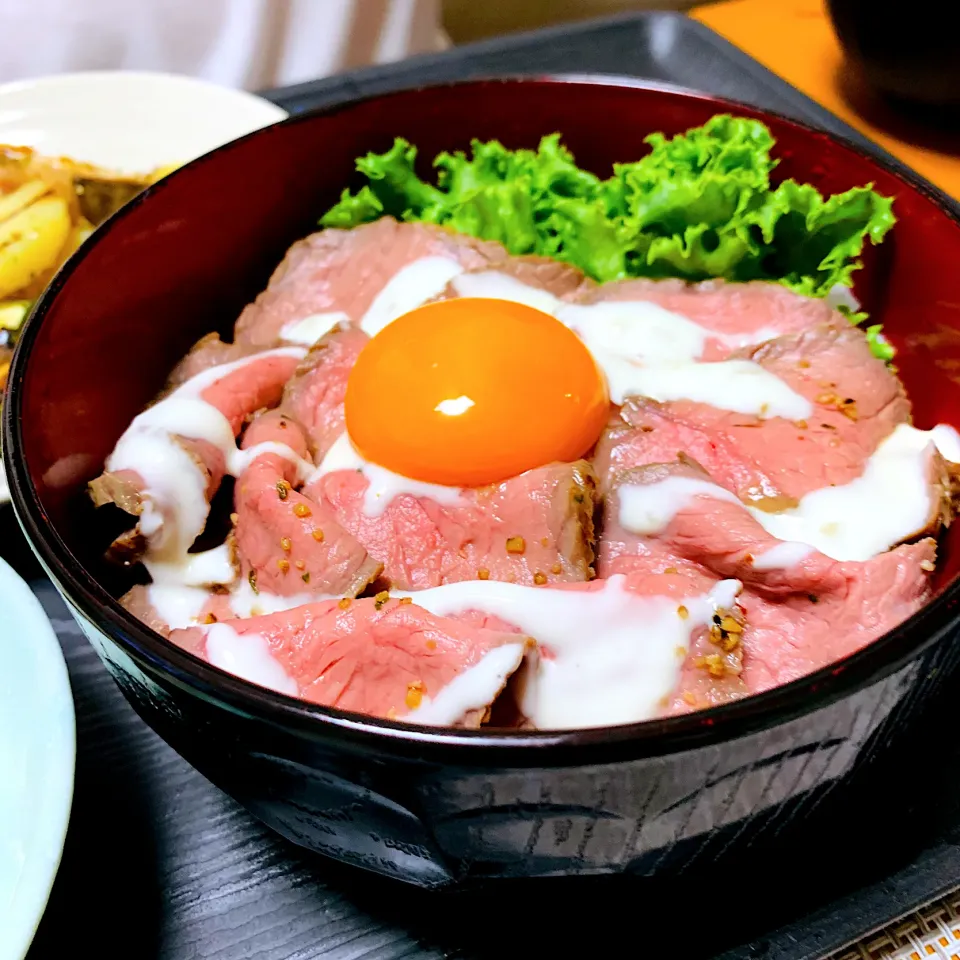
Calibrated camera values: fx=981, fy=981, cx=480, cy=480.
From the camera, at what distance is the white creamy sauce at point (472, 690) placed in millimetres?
1040

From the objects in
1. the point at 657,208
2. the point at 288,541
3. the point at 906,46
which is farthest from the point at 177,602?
the point at 906,46

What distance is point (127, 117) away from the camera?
249cm

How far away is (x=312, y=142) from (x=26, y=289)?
2.21 ft

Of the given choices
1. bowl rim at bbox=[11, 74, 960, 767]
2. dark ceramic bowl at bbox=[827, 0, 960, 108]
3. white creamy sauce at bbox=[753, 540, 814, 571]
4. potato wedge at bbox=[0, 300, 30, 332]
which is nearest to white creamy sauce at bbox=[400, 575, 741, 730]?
white creamy sauce at bbox=[753, 540, 814, 571]

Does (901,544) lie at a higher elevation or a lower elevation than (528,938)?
higher

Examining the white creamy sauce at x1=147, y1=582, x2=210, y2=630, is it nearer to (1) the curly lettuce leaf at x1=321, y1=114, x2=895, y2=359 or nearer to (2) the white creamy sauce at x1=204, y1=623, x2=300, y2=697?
(2) the white creamy sauce at x1=204, y1=623, x2=300, y2=697

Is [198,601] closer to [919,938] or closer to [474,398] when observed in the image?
[474,398]

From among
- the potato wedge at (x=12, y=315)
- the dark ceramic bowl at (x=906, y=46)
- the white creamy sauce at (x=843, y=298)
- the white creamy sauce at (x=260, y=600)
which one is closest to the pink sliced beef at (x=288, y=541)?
the white creamy sauce at (x=260, y=600)

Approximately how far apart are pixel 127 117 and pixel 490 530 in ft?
5.85

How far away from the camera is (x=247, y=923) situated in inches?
44.1

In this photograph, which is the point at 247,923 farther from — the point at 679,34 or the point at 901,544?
the point at 679,34

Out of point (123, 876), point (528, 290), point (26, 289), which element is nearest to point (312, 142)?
point (528, 290)

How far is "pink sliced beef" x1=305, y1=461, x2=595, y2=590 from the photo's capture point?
1269 millimetres

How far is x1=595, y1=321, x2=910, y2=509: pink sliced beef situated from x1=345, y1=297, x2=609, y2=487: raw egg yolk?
0.08 metres
